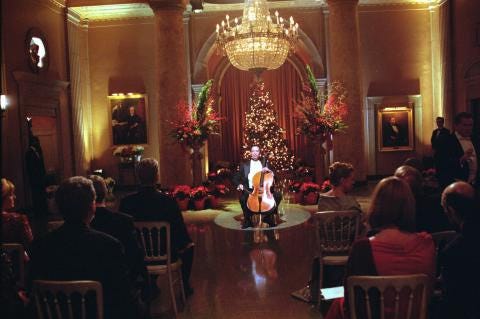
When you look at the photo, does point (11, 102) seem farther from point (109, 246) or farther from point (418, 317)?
point (418, 317)

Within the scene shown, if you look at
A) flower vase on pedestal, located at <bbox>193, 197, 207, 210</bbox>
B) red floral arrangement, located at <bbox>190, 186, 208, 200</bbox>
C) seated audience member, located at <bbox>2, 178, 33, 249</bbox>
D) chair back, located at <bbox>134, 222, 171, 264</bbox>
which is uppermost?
seated audience member, located at <bbox>2, 178, 33, 249</bbox>

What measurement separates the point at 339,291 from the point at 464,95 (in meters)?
11.5

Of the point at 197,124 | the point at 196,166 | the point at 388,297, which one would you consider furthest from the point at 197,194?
the point at 388,297

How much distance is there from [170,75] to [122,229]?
8.31m

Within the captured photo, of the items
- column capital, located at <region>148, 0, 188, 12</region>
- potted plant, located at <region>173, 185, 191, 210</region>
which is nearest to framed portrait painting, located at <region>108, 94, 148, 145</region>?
column capital, located at <region>148, 0, 188, 12</region>

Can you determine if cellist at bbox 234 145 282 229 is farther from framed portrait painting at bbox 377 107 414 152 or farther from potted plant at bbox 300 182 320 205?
framed portrait painting at bbox 377 107 414 152

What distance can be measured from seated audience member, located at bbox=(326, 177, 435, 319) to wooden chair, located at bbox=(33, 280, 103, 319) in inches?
49.0

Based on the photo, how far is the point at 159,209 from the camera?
164 inches

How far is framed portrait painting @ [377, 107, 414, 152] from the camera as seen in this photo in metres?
13.8

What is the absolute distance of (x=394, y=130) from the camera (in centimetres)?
1389

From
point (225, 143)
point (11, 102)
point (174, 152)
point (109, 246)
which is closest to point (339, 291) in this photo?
point (109, 246)

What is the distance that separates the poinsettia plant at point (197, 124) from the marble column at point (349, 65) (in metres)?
3.31

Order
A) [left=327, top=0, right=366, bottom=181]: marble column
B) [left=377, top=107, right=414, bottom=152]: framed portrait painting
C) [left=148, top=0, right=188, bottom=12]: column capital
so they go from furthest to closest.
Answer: [left=377, top=107, right=414, bottom=152]: framed portrait painting < [left=327, top=0, right=366, bottom=181]: marble column < [left=148, top=0, right=188, bottom=12]: column capital

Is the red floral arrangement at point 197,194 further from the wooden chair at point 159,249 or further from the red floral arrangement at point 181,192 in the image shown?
the wooden chair at point 159,249
